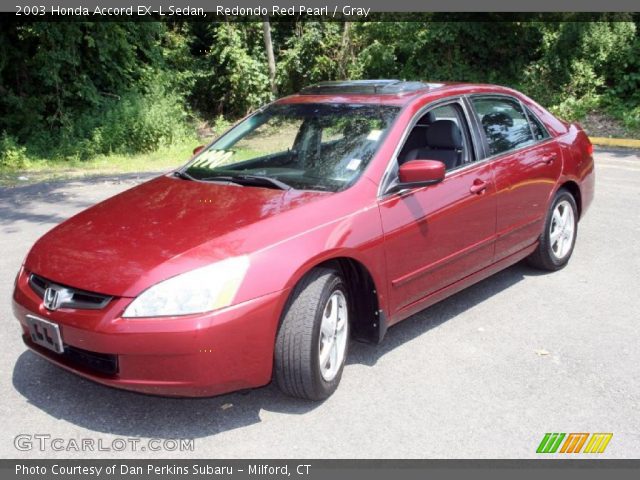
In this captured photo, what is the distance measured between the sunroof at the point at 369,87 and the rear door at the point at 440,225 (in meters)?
0.25

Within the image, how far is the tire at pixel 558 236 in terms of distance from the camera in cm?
591

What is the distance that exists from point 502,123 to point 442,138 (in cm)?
76

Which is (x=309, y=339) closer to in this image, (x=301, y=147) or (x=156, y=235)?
(x=156, y=235)

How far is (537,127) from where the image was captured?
234 inches

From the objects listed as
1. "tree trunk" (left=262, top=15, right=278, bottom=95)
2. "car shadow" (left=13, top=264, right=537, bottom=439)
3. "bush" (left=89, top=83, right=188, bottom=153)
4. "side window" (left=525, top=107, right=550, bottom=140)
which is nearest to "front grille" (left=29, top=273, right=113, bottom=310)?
"car shadow" (left=13, top=264, right=537, bottom=439)

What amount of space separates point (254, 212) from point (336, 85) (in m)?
1.79


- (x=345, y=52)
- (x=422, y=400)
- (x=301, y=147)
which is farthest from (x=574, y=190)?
(x=345, y=52)

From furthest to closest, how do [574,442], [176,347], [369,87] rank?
[369,87] < [574,442] < [176,347]

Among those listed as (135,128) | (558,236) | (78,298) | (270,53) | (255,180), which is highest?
(255,180)

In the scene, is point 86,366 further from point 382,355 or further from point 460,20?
point 460,20

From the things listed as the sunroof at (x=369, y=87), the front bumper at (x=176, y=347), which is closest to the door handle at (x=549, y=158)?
the sunroof at (x=369, y=87)

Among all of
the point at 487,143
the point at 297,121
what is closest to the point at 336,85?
the point at 297,121

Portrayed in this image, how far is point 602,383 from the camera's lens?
4.16 metres

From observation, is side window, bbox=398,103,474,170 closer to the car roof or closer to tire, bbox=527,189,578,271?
the car roof
